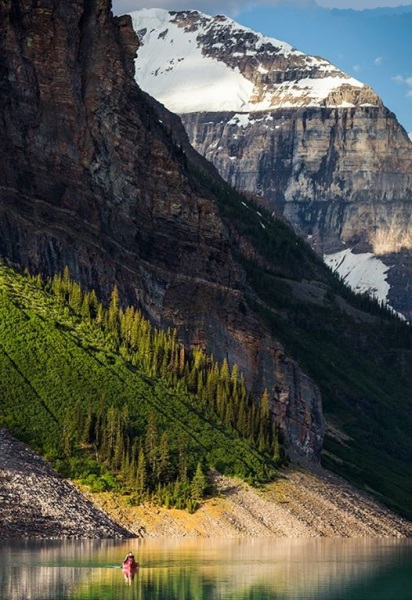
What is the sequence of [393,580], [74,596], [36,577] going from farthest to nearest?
[393,580] → [36,577] → [74,596]

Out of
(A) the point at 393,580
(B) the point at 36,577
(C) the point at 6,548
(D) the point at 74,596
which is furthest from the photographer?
(C) the point at 6,548

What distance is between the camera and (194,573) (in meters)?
168

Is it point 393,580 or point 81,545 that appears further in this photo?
point 81,545

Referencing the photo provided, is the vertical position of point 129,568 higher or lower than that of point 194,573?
higher

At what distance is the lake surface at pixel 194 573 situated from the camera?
155 m

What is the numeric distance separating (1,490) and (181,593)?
153ft

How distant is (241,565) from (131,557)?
52.0 ft

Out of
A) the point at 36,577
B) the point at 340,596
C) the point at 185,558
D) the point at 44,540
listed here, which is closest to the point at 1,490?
the point at 44,540

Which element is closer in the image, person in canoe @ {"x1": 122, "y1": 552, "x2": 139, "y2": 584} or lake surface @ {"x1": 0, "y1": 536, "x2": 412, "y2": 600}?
lake surface @ {"x1": 0, "y1": 536, "x2": 412, "y2": 600}

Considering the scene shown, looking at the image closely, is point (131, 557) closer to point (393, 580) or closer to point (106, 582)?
point (106, 582)

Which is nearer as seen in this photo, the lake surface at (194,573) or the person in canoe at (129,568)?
the lake surface at (194,573)

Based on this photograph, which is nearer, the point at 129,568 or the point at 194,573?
the point at 129,568

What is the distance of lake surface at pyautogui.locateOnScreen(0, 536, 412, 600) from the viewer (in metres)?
155

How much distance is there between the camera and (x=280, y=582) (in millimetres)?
165125
